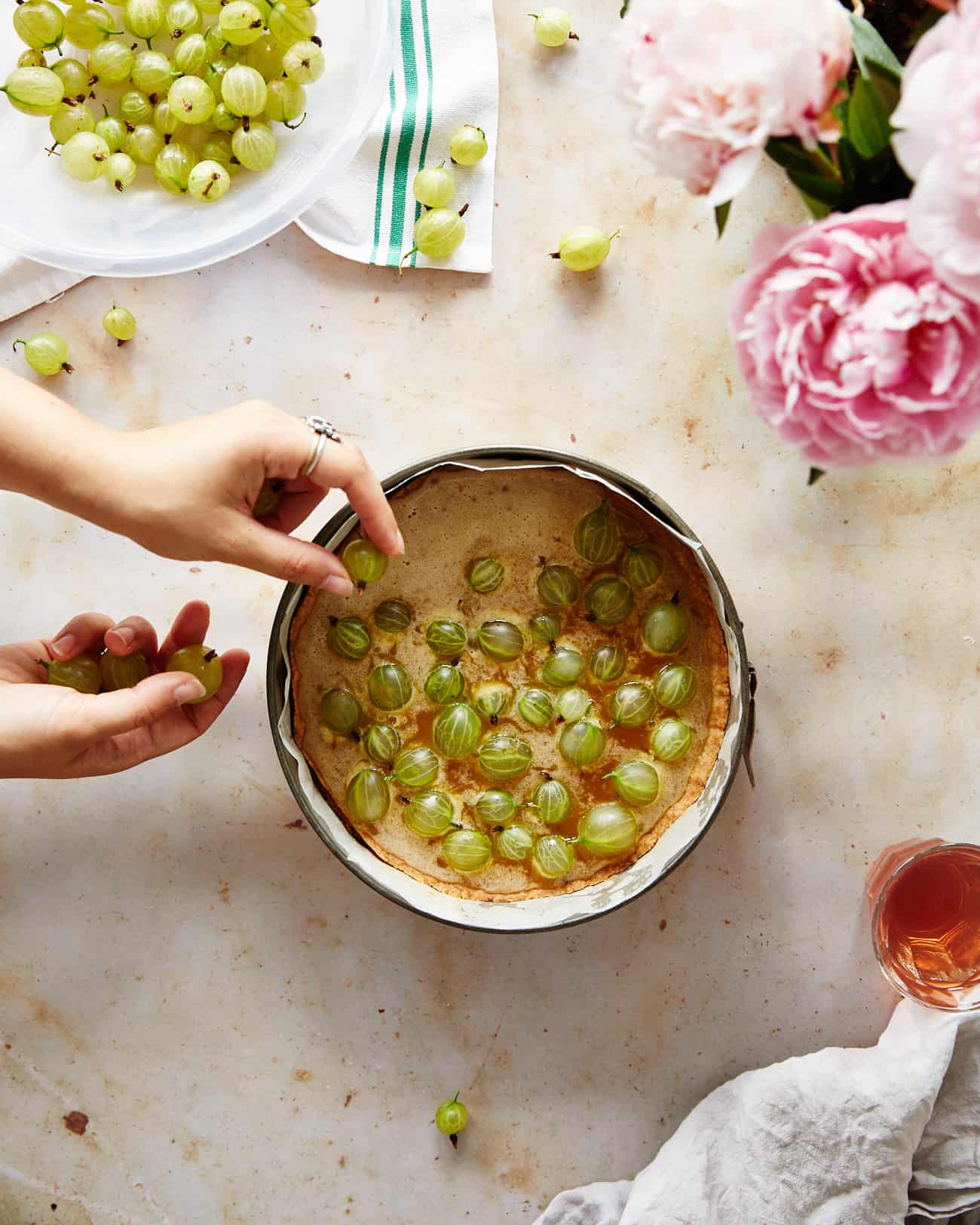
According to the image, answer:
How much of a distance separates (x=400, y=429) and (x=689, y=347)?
25 centimetres

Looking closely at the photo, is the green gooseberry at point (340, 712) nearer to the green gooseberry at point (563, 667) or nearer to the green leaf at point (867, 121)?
the green gooseberry at point (563, 667)

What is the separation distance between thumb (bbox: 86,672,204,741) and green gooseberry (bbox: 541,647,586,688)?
0.27 metres

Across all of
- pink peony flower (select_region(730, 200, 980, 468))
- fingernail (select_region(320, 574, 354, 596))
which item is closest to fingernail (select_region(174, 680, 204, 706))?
fingernail (select_region(320, 574, 354, 596))

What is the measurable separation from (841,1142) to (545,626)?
1.49 ft

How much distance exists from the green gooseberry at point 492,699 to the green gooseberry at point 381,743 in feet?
0.23

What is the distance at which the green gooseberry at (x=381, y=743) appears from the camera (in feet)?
2.58

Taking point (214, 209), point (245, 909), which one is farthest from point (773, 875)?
point (214, 209)

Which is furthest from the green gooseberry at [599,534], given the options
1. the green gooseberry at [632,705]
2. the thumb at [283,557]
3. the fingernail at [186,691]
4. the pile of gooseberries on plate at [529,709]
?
the fingernail at [186,691]

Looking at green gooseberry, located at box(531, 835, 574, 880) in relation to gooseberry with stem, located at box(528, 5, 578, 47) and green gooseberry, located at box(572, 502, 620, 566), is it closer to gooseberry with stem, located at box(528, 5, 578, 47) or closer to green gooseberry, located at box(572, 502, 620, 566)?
green gooseberry, located at box(572, 502, 620, 566)

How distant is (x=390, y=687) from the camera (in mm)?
788

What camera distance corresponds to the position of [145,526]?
0.64m

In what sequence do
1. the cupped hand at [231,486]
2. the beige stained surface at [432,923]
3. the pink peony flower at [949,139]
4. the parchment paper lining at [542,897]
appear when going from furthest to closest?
the beige stained surface at [432,923] < the parchment paper lining at [542,897] < the cupped hand at [231,486] < the pink peony flower at [949,139]

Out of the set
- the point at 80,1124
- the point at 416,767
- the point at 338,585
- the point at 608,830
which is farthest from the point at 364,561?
the point at 80,1124

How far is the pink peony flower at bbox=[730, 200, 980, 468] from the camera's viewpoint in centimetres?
36
